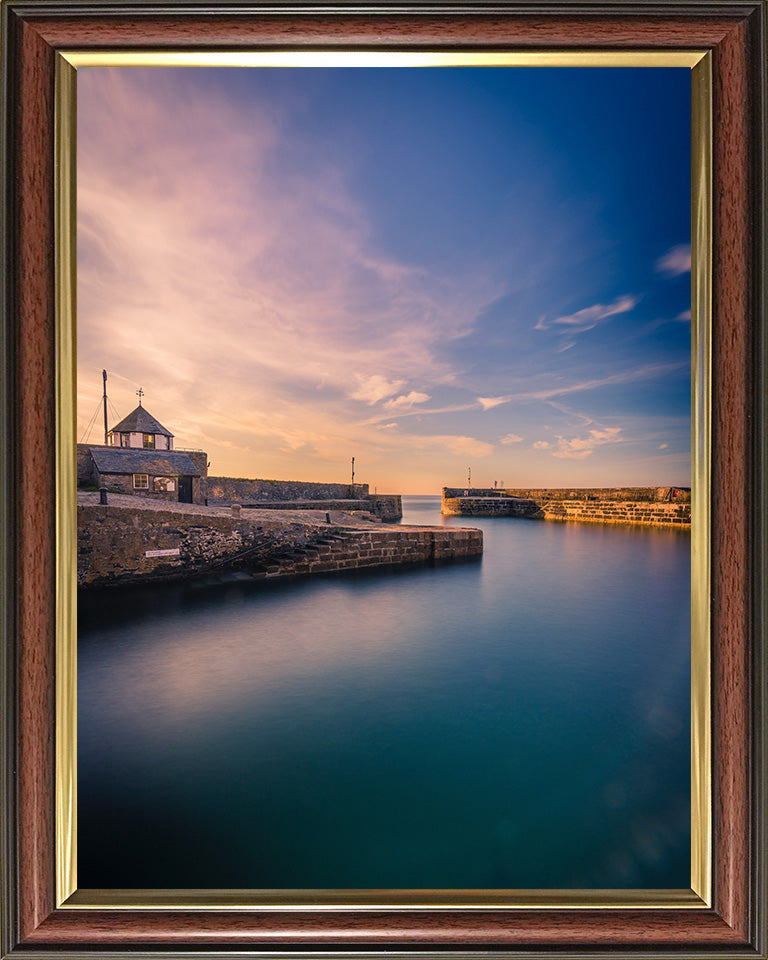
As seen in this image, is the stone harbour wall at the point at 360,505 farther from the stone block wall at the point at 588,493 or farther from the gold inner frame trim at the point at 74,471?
the gold inner frame trim at the point at 74,471

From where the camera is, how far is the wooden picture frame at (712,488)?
3.66ft

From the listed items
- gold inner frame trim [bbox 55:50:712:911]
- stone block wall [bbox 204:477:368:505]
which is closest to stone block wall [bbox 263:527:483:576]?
stone block wall [bbox 204:477:368:505]

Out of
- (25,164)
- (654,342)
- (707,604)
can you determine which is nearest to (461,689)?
(707,604)

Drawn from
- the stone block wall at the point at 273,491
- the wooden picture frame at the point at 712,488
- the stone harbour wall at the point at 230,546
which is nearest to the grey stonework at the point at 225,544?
the stone harbour wall at the point at 230,546

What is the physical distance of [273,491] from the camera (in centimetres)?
1841

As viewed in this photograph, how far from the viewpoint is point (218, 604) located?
5320 millimetres

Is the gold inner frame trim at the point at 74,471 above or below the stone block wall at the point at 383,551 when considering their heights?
above

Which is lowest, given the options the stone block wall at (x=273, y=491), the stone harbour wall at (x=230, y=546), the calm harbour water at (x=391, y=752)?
the calm harbour water at (x=391, y=752)

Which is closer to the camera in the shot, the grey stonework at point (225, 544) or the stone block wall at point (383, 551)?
the grey stonework at point (225, 544)

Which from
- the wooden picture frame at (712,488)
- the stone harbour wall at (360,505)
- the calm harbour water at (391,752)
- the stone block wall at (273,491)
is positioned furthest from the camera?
the stone harbour wall at (360,505)

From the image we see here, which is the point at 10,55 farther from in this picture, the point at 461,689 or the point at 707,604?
the point at 461,689

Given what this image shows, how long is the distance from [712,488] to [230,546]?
694 cm

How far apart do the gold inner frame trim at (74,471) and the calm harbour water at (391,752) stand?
340 mm

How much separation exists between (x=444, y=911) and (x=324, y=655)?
267 cm
